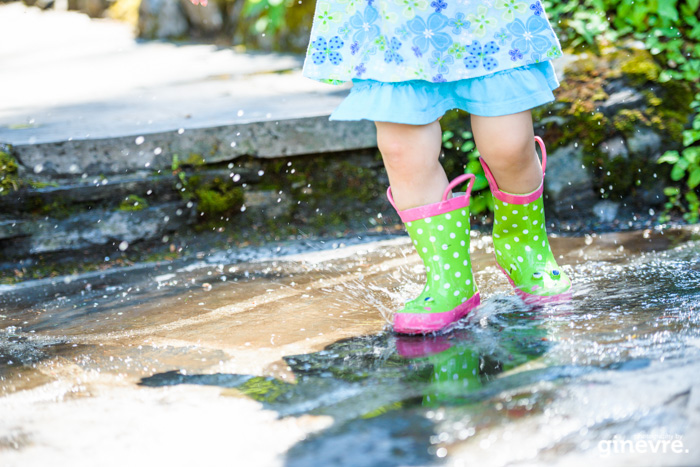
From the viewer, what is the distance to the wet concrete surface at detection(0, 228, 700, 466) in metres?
1.04

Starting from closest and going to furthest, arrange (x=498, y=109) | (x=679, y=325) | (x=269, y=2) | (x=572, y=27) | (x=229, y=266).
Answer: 1. (x=679, y=325)
2. (x=498, y=109)
3. (x=229, y=266)
4. (x=572, y=27)
5. (x=269, y=2)

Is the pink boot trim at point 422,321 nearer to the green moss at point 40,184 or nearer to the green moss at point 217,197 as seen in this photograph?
the green moss at point 217,197

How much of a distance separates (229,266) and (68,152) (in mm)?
704

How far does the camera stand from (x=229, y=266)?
227cm

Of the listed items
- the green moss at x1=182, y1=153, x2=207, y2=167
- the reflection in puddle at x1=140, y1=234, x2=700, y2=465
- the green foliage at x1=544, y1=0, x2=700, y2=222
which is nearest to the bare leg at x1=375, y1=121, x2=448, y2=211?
the reflection in puddle at x1=140, y1=234, x2=700, y2=465

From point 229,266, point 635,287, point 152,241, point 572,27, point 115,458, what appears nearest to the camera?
point 115,458

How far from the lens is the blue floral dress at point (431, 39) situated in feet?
5.17

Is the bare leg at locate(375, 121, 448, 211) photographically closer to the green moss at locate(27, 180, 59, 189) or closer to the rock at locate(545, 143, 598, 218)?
the rock at locate(545, 143, 598, 218)

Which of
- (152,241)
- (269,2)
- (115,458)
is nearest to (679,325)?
(115,458)

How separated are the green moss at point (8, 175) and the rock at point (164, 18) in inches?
162

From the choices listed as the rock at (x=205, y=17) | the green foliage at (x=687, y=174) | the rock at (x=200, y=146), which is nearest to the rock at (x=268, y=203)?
the rock at (x=200, y=146)

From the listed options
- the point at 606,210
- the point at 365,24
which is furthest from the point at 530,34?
the point at 606,210

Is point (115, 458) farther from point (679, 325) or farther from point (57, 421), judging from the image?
point (679, 325)

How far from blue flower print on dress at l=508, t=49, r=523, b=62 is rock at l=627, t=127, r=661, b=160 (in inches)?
45.7
